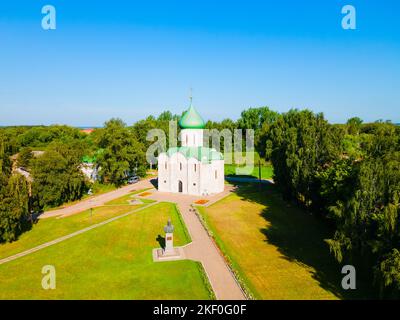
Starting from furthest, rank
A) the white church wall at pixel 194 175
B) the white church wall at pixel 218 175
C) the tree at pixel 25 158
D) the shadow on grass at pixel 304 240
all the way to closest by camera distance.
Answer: the white church wall at pixel 218 175
the white church wall at pixel 194 175
the tree at pixel 25 158
the shadow on grass at pixel 304 240

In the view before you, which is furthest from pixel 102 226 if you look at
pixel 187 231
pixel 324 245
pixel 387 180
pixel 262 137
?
pixel 262 137

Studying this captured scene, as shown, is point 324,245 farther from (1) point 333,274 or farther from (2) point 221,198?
(2) point 221,198

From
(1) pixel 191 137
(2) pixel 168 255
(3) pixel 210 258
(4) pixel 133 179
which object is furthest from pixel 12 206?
(4) pixel 133 179

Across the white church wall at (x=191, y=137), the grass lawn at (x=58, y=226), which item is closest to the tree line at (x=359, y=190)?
the white church wall at (x=191, y=137)

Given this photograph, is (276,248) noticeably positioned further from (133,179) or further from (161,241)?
(133,179)

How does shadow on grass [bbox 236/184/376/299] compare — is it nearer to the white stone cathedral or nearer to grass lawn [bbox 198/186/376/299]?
grass lawn [bbox 198/186/376/299]

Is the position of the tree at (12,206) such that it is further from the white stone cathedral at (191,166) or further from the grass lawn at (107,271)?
the white stone cathedral at (191,166)

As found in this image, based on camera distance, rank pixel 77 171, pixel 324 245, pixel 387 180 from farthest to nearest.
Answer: pixel 77 171 < pixel 324 245 < pixel 387 180
